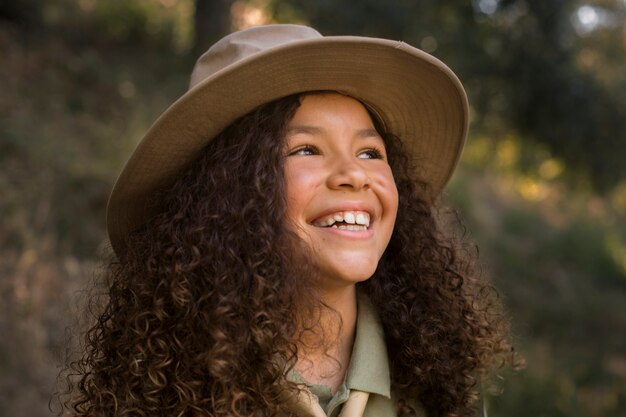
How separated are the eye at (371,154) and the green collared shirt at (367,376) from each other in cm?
43

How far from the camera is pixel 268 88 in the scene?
2.33 metres

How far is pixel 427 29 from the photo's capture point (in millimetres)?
7070

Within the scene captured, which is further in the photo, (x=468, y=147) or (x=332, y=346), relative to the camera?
(x=468, y=147)

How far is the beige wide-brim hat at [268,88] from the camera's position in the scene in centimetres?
228

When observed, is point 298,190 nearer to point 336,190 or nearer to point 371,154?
point 336,190

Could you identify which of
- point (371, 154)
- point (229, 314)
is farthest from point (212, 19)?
point (229, 314)

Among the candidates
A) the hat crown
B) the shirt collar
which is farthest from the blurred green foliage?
the hat crown

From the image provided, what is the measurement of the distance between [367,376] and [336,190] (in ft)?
1.64

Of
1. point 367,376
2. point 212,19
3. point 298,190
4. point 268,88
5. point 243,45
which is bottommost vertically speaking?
point 367,376

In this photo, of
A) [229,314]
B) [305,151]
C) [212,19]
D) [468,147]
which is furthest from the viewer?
[468,147]

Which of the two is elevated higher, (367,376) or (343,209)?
(343,209)

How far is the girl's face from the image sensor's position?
7.52ft

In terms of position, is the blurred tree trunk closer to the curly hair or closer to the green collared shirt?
the curly hair

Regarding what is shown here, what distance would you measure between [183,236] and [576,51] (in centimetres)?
604
